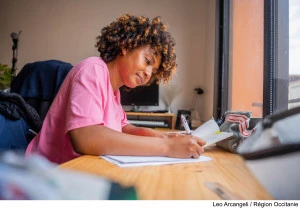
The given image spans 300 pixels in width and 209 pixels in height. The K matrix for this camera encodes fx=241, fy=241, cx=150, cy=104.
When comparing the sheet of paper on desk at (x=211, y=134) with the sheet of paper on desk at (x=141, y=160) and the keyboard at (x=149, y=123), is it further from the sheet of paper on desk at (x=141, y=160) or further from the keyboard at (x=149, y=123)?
→ the keyboard at (x=149, y=123)

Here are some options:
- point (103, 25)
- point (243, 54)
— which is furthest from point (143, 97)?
point (243, 54)

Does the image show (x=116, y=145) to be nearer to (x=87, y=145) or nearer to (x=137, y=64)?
(x=87, y=145)

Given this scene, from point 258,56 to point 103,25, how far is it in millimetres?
1198

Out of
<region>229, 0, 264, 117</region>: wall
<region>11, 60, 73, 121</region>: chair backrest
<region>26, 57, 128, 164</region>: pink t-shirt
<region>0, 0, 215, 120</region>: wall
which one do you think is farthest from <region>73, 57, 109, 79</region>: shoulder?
<region>0, 0, 215, 120</region>: wall

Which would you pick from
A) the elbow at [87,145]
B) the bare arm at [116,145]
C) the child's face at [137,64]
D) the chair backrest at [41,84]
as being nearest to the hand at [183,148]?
the bare arm at [116,145]

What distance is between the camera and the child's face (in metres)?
0.61

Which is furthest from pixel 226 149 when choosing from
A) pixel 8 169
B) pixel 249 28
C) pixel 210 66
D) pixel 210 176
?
pixel 210 66

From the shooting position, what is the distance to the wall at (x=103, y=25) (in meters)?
1.82

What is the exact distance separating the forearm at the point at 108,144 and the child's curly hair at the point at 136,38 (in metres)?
0.29

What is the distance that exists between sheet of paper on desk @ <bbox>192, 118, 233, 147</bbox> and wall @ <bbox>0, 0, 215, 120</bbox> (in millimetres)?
1166

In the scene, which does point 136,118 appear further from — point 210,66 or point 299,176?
point 299,176

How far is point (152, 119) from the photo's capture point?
1.97m

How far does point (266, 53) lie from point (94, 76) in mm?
614

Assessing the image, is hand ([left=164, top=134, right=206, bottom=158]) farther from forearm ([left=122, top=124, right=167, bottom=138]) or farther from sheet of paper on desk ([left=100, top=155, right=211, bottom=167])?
forearm ([left=122, top=124, right=167, bottom=138])
